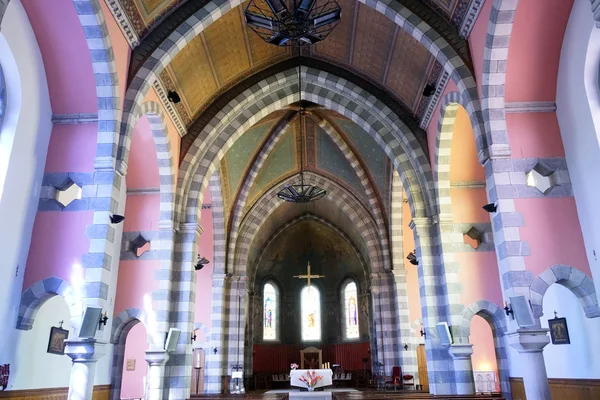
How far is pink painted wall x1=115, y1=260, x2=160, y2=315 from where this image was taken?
12.1m

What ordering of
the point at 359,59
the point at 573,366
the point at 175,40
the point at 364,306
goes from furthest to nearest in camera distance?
1. the point at 364,306
2. the point at 359,59
3. the point at 175,40
4. the point at 573,366

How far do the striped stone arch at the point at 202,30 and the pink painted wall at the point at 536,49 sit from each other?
2.52ft

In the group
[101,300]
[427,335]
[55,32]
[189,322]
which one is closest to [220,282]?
[189,322]

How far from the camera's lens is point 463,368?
10578mm

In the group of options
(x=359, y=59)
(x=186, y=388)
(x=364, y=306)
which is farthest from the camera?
(x=364, y=306)

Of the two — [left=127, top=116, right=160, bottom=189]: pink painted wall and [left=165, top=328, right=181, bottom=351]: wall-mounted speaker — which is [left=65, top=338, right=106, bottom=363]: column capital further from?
[left=127, top=116, right=160, bottom=189]: pink painted wall

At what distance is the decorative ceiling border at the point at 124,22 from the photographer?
8516mm

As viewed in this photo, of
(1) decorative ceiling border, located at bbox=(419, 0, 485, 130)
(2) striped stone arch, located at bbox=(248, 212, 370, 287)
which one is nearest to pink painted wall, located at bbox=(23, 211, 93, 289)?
(1) decorative ceiling border, located at bbox=(419, 0, 485, 130)

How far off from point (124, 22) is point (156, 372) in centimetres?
745

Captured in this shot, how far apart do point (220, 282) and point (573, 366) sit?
1180 cm

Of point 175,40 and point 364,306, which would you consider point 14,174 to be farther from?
point 364,306

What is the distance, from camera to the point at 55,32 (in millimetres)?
8406

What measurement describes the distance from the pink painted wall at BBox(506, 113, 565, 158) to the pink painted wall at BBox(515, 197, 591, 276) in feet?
2.85

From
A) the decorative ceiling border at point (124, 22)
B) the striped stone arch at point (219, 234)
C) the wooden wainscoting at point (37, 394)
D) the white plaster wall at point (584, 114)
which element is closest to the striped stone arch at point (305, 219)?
the striped stone arch at point (219, 234)
